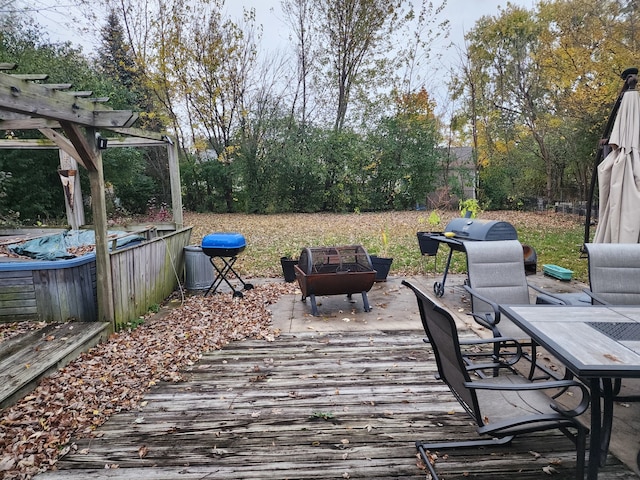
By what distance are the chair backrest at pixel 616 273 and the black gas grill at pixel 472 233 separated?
5.06 feet

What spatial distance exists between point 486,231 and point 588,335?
9.82 ft

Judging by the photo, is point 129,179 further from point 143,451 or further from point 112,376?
point 143,451

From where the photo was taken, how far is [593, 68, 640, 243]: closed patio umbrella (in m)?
4.07

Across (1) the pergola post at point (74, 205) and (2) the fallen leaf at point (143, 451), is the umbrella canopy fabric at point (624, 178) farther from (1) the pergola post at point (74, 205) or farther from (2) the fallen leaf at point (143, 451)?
(1) the pergola post at point (74, 205)

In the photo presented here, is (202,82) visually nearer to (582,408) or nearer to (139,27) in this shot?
(139,27)

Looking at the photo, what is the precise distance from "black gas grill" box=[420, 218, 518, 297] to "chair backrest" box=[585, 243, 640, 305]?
1542 mm

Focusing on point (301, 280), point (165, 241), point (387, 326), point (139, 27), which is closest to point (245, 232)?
point (165, 241)

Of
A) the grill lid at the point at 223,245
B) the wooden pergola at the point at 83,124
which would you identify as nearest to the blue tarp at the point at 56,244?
the wooden pergola at the point at 83,124

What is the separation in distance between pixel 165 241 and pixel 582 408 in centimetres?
541

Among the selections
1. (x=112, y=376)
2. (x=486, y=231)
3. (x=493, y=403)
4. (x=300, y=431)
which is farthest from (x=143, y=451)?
(x=486, y=231)

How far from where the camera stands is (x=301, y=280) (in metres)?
5.05

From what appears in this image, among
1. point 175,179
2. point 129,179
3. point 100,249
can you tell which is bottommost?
point 100,249

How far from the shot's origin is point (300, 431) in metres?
2.59

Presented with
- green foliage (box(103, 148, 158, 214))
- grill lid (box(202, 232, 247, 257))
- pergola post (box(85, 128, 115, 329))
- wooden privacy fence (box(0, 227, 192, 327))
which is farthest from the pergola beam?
green foliage (box(103, 148, 158, 214))
